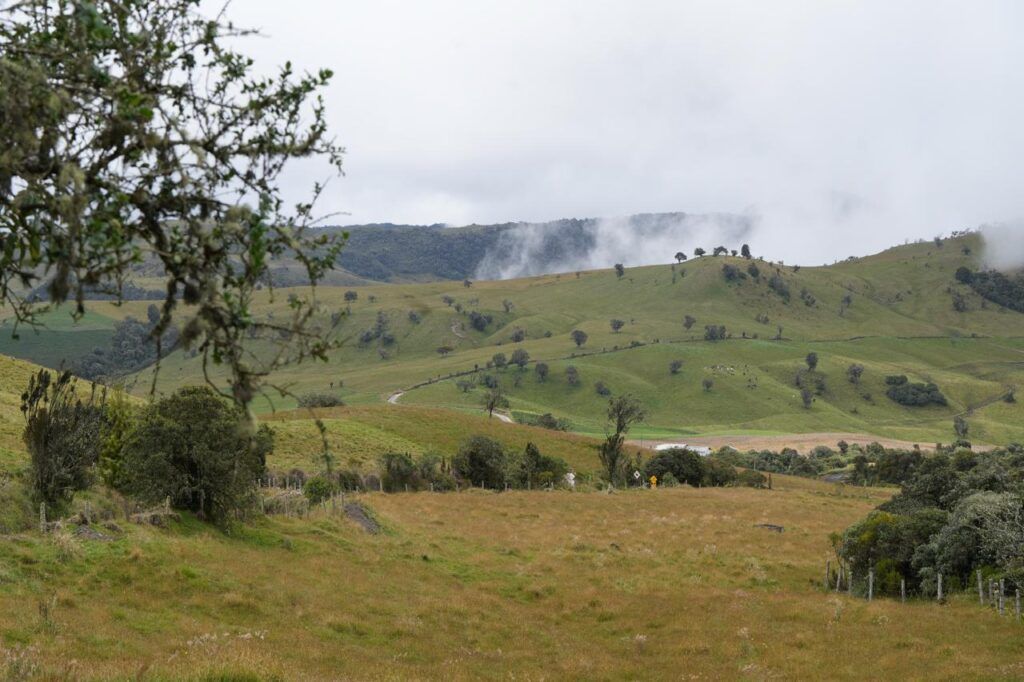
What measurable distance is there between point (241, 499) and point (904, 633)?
2466 cm

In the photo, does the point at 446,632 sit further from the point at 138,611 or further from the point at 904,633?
the point at 904,633

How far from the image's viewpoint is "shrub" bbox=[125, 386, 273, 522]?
30078 millimetres

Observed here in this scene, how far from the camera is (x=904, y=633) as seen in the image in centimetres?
2264

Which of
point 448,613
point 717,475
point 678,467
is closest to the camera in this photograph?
point 448,613

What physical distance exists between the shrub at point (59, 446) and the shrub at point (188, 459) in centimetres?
262

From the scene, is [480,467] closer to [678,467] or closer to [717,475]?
[678,467]

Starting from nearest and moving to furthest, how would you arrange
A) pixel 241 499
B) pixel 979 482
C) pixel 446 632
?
1. pixel 446 632
2. pixel 241 499
3. pixel 979 482

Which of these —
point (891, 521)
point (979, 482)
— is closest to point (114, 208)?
point (891, 521)

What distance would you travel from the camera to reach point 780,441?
474 ft

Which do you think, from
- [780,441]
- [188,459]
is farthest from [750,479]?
[188,459]

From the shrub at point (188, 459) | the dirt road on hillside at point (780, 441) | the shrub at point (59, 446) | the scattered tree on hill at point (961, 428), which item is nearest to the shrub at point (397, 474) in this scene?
the shrub at point (188, 459)

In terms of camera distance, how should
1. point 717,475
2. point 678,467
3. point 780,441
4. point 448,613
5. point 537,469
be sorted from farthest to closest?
point 780,441 → point 717,475 → point 678,467 → point 537,469 → point 448,613

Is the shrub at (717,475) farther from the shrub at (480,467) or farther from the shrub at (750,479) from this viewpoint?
the shrub at (480,467)

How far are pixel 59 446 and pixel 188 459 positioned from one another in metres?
6.12
